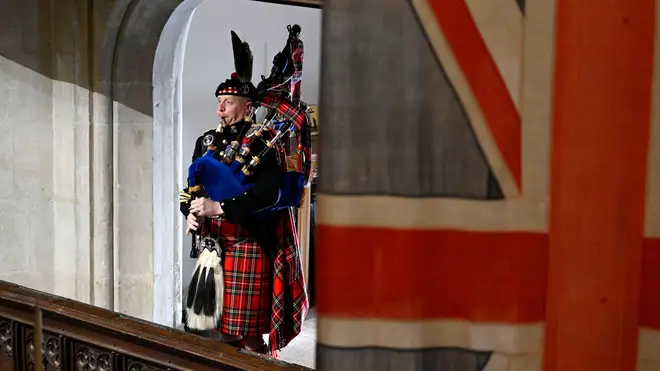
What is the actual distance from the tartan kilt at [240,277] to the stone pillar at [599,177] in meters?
2.38

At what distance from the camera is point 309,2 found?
250cm

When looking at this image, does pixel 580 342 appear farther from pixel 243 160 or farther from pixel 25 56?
pixel 25 56

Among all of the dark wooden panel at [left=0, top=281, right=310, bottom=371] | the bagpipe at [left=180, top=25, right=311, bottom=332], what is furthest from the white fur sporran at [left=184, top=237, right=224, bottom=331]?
the dark wooden panel at [left=0, top=281, right=310, bottom=371]

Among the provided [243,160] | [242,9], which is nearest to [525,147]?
→ [243,160]

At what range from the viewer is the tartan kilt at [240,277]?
2.85 metres

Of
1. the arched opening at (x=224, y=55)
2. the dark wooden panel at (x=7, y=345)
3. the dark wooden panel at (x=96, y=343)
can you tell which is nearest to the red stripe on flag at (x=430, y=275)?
the dark wooden panel at (x=96, y=343)

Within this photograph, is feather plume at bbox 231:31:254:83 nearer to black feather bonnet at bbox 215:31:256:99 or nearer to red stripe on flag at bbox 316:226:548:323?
black feather bonnet at bbox 215:31:256:99

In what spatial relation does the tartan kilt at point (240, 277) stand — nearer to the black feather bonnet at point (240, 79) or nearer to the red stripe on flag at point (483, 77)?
the black feather bonnet at point (240, 79)

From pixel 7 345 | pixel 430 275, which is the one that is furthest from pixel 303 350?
pixel 430 275

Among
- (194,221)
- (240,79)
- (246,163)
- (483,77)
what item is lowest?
(194,221)

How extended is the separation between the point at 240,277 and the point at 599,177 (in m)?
2.44

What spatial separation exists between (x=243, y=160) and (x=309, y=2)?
58 centimetres

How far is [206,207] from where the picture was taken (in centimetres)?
276

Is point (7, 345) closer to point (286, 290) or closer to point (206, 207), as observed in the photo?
point (206, 207)
